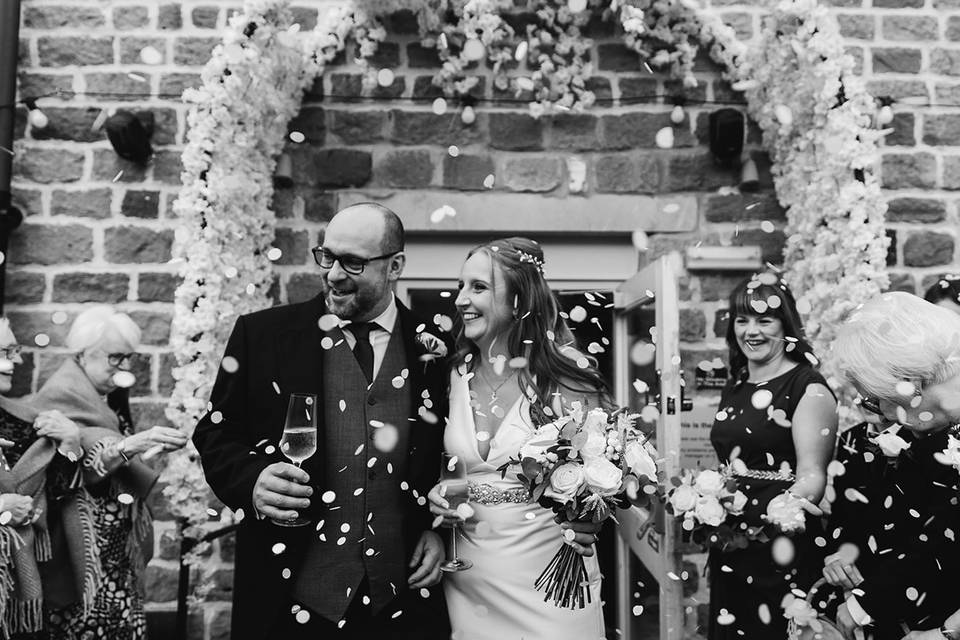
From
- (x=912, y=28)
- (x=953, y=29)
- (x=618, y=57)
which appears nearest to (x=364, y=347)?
(x=618, y=57)

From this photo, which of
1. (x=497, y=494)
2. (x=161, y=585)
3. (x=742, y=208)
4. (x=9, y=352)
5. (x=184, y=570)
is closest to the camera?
(x=497, y=494)

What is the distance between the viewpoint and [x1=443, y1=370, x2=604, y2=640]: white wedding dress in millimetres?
2490

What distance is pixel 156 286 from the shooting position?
3.73 metres

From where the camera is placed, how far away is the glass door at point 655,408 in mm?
3133

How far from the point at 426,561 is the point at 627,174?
7.61ft

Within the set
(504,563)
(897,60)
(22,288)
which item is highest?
(897,60)

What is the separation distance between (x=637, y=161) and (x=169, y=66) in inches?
90.9

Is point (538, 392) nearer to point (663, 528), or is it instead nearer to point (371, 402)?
point (371, 402)

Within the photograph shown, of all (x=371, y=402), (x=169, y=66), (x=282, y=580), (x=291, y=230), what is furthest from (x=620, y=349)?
(x=169, y=66)

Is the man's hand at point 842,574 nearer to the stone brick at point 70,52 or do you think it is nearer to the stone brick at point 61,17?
the stone brick at point 70,52

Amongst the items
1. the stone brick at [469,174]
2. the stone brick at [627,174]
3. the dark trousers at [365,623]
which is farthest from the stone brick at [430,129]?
the dark trousers at [365,623]

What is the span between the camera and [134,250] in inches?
Result: 147

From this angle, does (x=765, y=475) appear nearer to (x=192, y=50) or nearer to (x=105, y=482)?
(x=105, y=482)

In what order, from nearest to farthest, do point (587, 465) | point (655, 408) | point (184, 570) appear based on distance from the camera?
1. point (587, 465)
2. point (184, 570)
3. point (655, 408)
